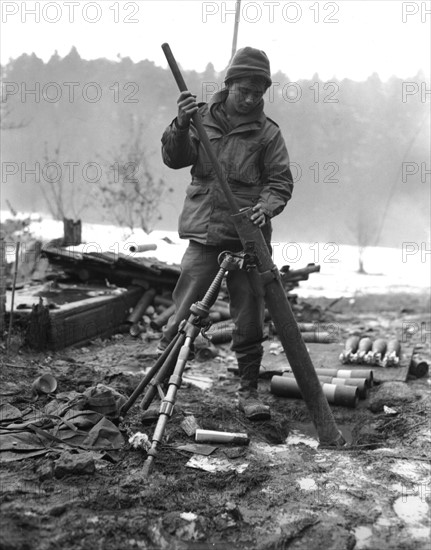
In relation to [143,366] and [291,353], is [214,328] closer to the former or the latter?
[143,366]

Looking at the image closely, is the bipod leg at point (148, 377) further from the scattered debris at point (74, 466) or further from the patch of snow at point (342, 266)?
the patch of snow at point (342, 266)

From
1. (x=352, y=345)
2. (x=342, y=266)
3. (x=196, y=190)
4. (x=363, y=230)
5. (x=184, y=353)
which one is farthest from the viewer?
(x=363, y=230)

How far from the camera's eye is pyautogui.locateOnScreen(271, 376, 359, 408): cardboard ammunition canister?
5461mm

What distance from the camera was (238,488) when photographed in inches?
140

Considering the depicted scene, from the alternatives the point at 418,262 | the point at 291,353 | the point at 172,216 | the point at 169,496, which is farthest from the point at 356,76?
the point at 169,496

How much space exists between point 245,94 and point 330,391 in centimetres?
251

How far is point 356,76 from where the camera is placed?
2219 centimetres

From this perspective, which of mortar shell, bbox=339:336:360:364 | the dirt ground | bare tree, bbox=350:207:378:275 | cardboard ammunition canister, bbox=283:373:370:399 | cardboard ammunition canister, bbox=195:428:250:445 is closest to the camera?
the dirt ground

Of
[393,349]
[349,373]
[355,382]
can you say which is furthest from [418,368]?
[355,382]

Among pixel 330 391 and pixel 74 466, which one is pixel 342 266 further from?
pixel 74 466

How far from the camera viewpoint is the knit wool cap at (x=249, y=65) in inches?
188

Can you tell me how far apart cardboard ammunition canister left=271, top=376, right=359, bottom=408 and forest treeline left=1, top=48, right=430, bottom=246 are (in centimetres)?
1626

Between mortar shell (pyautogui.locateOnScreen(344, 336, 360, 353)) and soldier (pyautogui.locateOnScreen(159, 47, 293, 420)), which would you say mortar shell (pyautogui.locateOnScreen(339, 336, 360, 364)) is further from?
soldier (pyautogui.locateOnScreen(159, 47, 293, 420))

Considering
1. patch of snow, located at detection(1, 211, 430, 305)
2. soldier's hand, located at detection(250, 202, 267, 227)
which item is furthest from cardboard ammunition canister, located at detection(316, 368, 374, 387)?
patch of snow, located at detection(1, 211, 430, 305)
